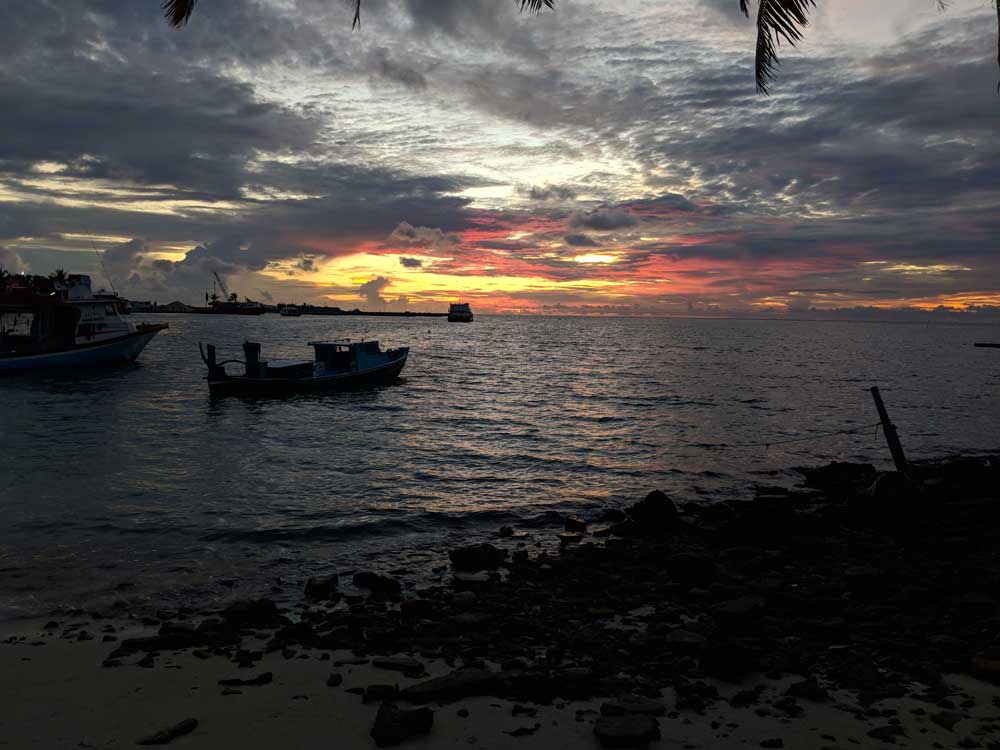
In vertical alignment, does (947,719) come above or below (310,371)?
below

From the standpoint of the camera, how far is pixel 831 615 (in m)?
9.13

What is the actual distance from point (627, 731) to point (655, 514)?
8.33 m

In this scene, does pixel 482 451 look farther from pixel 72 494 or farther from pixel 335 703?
pixel 335 703

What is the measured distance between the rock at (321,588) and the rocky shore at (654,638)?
26 millimetres

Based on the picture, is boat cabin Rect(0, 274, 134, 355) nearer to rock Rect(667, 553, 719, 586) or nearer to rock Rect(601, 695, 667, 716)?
rock Rect(667, 553, 719, 586)

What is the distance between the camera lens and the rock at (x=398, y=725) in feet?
20.0

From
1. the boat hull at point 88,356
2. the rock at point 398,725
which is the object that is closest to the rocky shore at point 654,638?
the rock at point 398,725

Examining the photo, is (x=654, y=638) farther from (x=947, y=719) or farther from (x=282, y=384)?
Result: (x=282, y=384)

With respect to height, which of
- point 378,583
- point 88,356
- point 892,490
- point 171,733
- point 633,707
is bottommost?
point 378,583

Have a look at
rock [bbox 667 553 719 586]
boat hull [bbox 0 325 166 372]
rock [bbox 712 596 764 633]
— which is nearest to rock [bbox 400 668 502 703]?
rock [bbox 712 596 764 633]

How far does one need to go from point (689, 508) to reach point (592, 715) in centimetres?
1015

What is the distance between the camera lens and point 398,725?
615 centimetres

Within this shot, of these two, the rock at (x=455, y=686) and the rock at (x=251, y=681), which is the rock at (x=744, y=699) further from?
the rock at (x=251, y=681)

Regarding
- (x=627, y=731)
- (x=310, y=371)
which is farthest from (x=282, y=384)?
(x=627, y=731)
